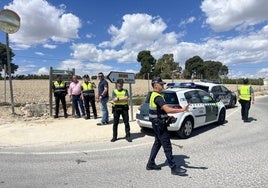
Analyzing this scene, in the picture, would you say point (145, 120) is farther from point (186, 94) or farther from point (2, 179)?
point (2, 179)

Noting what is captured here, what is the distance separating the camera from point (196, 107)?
28.2 ft

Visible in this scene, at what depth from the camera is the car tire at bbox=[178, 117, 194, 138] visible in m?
7.84

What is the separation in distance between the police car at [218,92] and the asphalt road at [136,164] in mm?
6730

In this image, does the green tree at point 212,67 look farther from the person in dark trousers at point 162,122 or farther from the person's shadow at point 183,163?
the person in dark trousers at point 162,122

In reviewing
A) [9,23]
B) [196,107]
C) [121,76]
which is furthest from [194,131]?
[9,23]

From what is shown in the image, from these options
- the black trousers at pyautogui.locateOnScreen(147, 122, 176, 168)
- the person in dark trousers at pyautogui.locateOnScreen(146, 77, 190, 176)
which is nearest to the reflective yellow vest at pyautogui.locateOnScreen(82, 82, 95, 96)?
the person in dark trousers at pyautogui.locateOnScreen(146, 77, 190, 176)

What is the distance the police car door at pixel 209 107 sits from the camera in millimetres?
9195

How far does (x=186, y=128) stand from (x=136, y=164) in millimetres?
2906

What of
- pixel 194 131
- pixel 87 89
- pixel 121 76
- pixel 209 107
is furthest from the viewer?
pixel 87 89

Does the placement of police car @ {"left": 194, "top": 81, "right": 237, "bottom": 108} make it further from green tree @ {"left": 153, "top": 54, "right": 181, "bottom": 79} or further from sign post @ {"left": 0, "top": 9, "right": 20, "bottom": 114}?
green tree @ {"left": 153, "top": 54, "right": 181, "bottom": 79}

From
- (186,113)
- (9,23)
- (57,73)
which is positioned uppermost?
(9,23)

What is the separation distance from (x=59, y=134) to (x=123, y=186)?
15.7ft

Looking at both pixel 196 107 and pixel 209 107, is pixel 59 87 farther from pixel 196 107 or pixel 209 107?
pixel 209 107

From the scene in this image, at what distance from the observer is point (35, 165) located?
5.63m
